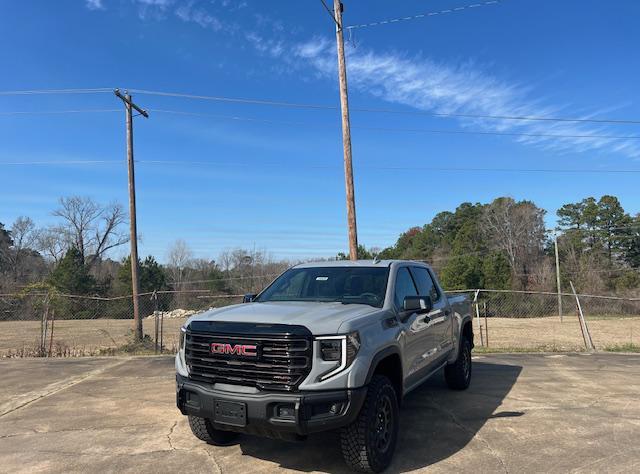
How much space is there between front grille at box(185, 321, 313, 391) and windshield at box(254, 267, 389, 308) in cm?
117

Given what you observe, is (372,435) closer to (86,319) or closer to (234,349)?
(234,349)

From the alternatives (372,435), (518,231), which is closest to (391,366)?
(372,435)

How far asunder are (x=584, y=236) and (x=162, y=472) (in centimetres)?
7301

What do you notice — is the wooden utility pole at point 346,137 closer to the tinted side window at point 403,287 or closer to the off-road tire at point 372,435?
the tinted side window at point 403,287

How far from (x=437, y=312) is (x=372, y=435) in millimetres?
2427

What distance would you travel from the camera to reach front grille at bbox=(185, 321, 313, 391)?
411 centimetres

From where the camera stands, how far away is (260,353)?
4.20m

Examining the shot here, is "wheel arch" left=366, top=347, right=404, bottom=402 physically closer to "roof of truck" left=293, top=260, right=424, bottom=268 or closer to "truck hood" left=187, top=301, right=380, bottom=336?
"truck hood" left=187, top=301, right=380, bottom=336

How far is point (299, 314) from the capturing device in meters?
4.57

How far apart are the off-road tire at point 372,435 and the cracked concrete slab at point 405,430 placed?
27cm

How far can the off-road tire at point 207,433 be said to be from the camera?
5.02 metres

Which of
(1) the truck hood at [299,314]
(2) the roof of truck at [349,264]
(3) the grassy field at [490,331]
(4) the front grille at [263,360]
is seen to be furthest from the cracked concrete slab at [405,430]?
(3) the grassy field at [490,331]

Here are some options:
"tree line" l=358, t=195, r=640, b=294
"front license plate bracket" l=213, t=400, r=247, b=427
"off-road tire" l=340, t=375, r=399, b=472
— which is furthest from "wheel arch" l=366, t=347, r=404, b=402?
"tree line" l=358, t=195, r=640, b=294

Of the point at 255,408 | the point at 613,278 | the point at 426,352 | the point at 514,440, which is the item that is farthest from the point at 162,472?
the point at 613,278
